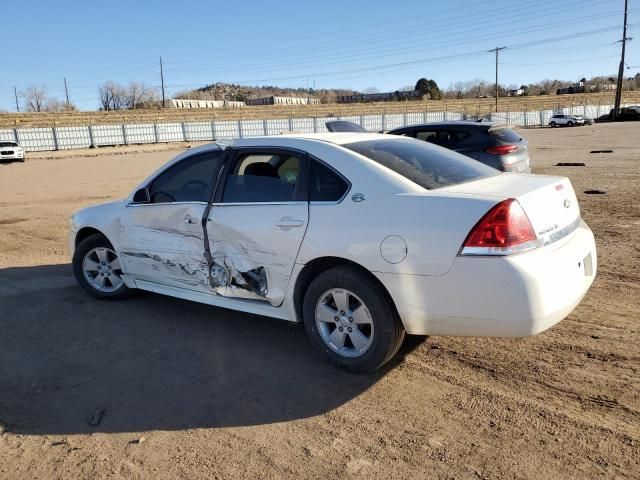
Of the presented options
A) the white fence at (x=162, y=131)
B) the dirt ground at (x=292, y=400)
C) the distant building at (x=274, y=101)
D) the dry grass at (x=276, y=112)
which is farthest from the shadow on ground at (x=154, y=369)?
the distant building at (x=274, y=101)

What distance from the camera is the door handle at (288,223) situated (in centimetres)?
387

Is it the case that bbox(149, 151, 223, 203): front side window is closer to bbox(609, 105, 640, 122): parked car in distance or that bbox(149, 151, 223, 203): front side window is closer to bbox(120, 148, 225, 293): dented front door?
bbox(120, 148, 225, 293): dented front door

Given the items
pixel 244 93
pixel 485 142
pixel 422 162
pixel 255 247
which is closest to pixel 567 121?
pixel 485 142

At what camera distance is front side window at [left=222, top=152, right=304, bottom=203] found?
4082 mm

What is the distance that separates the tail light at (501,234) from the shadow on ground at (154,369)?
121 centimetres

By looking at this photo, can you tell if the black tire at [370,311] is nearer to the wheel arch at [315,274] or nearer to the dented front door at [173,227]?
the wheel arch at [315,274]

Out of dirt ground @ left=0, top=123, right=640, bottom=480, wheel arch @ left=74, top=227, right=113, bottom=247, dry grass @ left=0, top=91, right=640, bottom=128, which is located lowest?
dirt ground @ left=0, top=123, right=640, bottom=480

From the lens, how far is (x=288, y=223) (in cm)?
392

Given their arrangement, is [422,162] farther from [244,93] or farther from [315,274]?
[244,93]

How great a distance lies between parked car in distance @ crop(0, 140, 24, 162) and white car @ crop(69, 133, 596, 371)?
105 ft

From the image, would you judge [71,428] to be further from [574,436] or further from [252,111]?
[252,111]

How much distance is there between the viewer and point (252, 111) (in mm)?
81500

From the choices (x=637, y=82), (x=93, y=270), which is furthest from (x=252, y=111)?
(x=637, y=82)

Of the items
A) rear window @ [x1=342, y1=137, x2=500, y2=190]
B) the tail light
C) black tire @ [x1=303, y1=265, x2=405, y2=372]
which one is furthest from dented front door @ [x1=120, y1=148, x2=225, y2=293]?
the tail light
